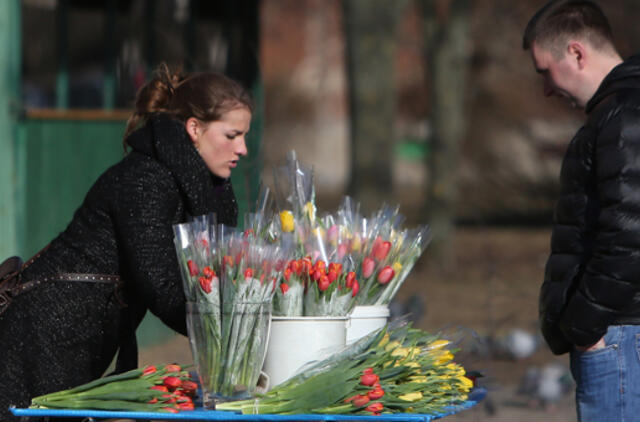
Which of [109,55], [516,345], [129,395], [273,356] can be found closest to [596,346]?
[273,356]

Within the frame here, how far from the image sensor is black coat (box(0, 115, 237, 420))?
3369 mm

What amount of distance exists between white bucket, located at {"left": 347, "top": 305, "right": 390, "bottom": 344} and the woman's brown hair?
74 centimetres

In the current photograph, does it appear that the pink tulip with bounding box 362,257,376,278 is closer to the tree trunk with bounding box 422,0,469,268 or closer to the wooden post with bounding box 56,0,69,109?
the wooden post with bounding box 56,0,69,109

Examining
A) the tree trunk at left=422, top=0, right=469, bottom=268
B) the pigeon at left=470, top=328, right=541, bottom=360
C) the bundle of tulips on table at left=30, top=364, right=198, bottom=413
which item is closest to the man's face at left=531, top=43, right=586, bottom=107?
the bundle of tulips on table at left=30, top=364, right=198, bottom=413

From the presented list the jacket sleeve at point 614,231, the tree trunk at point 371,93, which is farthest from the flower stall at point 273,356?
the tree trunk at point 371,93

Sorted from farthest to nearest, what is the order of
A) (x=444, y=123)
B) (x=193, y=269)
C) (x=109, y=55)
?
(x=444, y=123), (x=109, y=55), (x=193, y=269)

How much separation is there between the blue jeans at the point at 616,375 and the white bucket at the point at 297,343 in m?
0.85

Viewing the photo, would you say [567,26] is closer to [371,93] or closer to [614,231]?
[614,231]

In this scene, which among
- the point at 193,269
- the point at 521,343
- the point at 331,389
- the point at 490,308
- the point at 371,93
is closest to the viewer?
the point at 331,389

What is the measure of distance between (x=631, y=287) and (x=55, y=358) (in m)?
1.72

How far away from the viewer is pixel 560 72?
354 centimetres

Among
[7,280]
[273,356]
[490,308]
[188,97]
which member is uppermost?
[188,97]

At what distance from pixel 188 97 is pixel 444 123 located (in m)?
11.3

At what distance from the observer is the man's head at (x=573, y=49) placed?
352 cm
